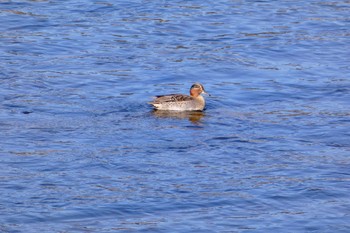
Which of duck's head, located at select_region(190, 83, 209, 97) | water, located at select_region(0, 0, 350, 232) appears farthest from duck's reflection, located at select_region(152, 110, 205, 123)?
duck's head, located at select_region(190, 83, 209, 97)

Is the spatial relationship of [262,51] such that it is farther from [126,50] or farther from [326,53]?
[126,50]

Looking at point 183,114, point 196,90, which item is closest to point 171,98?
point 183,114

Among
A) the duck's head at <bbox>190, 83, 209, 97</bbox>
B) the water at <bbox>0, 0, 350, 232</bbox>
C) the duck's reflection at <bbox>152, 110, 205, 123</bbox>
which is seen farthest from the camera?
the duck's head at <bbox>190, 83, 209, 97</bbox>

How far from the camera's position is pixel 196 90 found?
16.6 metres

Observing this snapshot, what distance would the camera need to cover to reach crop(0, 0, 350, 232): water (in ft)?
38.1

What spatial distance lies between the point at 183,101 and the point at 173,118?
48 cm

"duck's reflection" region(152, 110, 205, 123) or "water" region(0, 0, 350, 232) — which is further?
"duck's reflection" region(152, 110, 205, 123)

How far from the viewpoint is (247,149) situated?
1403 cm

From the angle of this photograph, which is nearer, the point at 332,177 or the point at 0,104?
the point at 332,177

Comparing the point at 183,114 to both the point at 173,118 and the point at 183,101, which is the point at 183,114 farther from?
the point at 173,118

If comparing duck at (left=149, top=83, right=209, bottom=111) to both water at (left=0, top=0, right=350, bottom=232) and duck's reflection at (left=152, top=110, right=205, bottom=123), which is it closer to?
duck's reflection at (left=152, top=110, right=205, bottom=123)

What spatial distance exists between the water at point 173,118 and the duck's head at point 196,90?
0.36m

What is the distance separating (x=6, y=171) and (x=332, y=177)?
→ 4314mm

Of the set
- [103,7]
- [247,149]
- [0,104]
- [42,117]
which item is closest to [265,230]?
[247,149]
